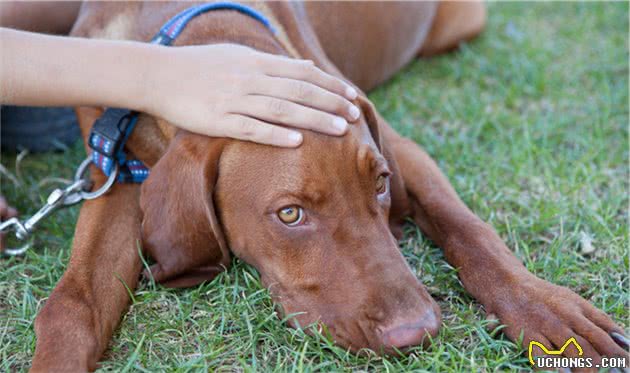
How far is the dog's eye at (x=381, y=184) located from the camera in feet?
10.2

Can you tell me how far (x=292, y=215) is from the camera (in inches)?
115

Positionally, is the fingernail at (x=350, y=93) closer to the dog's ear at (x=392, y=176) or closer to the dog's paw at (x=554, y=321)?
the dog's ear at (x=392, y=176)

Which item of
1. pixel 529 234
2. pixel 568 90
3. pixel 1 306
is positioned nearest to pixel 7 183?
pixel 1 306

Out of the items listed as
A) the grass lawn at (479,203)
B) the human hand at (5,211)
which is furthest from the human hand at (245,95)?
the human hand at (5,211)

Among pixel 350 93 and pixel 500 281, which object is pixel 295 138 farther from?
pixel 500 281

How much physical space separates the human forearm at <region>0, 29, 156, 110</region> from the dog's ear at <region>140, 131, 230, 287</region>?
12.0 inches

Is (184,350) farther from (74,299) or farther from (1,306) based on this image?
(1,306)

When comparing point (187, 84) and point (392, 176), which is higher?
point (187, 84)

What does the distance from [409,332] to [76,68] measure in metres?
1.70

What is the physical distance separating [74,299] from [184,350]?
1.55 feet

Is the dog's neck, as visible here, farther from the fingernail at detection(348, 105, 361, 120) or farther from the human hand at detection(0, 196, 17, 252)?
the human hand at detection(0, 196, 17, 252)

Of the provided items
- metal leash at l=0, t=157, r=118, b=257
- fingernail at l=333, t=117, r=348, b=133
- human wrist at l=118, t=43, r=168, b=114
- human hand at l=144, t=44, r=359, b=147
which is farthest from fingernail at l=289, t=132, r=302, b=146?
metal leash at l=0, t=157, r=118, b=257

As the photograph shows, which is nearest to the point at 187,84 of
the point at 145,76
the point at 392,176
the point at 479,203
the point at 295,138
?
the point at 145,76

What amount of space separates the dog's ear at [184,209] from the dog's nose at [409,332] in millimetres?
753
